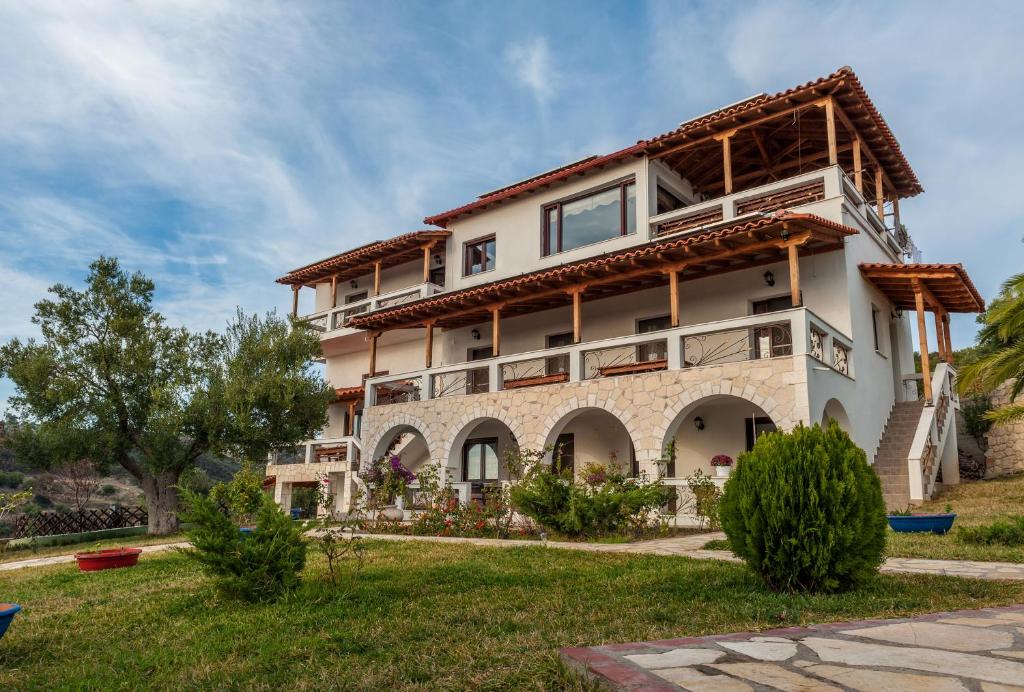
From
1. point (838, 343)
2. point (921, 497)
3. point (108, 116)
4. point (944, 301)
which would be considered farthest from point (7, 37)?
point (944, 301)

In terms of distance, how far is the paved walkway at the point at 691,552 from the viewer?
7102 mm

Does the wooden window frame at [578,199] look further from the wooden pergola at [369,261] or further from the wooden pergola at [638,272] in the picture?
the wooden pergola at [369,261]

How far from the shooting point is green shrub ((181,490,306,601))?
21.0 ft

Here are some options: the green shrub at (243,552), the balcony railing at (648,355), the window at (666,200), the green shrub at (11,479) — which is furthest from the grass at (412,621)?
the green shrub at (11,479)

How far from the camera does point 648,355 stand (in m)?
16.8

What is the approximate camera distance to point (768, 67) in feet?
59.3

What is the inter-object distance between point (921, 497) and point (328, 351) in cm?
2001

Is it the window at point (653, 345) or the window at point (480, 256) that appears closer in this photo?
the window at point (653, 345)

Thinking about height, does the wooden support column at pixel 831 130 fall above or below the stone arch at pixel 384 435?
above

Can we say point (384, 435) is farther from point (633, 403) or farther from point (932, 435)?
point (932, 435)

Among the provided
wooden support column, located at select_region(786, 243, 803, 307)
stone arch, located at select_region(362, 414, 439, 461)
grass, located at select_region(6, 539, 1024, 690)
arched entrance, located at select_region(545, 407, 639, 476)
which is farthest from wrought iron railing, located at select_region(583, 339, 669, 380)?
grass, located at select_region(6, 539, 1024, 690)

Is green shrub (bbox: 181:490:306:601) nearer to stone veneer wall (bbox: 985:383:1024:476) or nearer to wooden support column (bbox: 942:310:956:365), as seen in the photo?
wooden support column (bbox: 942:310:956:365)

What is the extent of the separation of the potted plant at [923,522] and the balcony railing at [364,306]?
1508 cm

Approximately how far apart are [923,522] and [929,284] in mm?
8170
